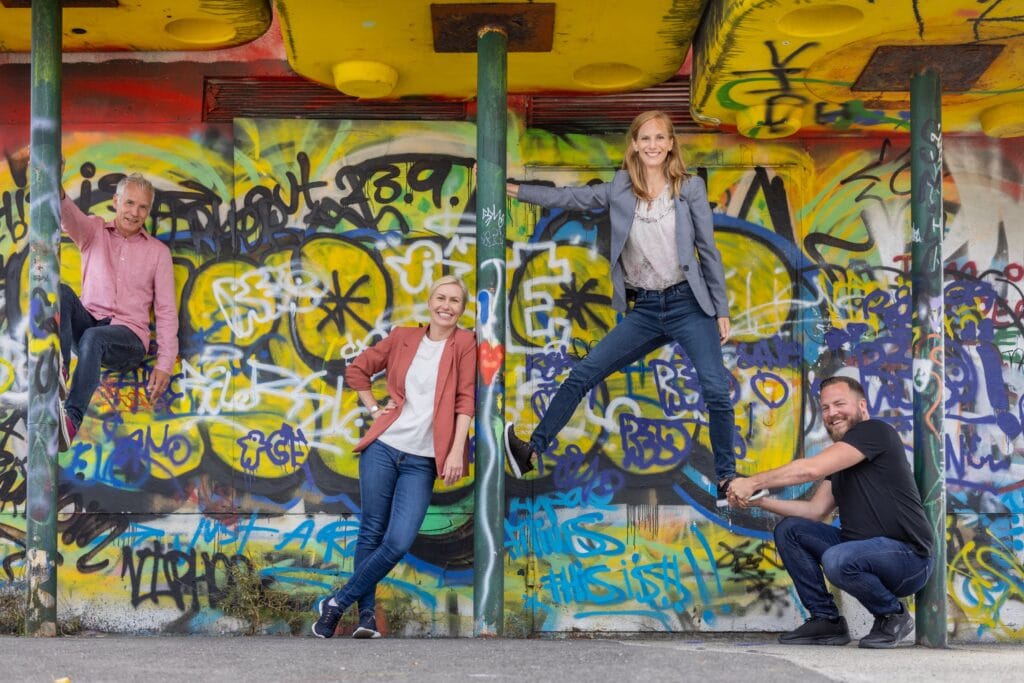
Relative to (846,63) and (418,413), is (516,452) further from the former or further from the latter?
(846,63)

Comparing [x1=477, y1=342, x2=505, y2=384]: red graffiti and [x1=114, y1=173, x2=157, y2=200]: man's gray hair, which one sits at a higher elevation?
[x1=114, y1=173, x2=157, y2=200]: man's gray hair

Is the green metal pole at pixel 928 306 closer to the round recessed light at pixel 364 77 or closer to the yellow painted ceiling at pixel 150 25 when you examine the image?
the round recessed light at pixel 364 77

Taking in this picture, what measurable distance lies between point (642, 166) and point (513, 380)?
67.4 inches

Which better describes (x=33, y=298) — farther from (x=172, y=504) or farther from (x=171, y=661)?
(x=171, y=661)

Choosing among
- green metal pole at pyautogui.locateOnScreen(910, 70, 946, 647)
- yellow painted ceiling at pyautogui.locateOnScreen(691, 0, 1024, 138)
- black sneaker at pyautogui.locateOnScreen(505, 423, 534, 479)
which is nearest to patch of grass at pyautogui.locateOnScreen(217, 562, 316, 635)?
black sneaker at pyautogui.locateOnScreen(505, 423, 534, 479)

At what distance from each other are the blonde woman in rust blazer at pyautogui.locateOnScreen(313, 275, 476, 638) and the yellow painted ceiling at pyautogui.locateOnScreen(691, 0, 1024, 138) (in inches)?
79.7

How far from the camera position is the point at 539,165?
7680 mm

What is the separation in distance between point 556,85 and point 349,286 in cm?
189

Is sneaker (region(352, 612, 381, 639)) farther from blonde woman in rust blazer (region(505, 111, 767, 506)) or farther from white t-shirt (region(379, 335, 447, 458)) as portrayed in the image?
blonde woman in rust blazer (region(505, 111, 767, 506))

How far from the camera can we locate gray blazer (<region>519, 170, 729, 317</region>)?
654cm

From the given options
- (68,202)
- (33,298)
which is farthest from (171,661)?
(68,202)

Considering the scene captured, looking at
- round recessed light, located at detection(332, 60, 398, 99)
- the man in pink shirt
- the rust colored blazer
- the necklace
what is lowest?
the rust colored blazer

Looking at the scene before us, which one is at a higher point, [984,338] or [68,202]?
[68,202]

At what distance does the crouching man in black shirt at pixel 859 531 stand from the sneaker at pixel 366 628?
217 cm
